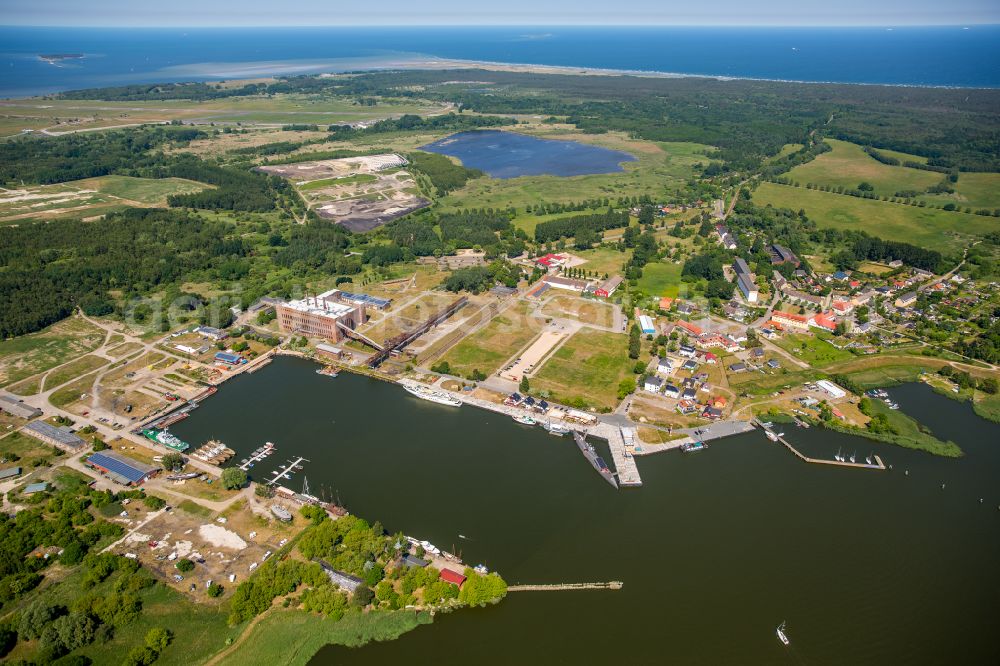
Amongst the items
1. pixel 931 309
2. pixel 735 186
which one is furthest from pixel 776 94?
pixel 931 309

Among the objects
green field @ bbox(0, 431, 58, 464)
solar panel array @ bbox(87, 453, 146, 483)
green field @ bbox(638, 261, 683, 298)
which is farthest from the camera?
green field @ bbox(638, 261, 683, 298)

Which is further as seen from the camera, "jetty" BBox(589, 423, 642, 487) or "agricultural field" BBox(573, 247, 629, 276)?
"agricultural field" BBox(573, 247, 629, 276)

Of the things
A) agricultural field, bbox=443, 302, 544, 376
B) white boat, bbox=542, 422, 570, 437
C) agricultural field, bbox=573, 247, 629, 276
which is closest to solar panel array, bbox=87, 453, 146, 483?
agricultural field, bbox=443, 302, 544, 376

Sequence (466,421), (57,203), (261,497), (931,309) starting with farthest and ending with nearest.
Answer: (57,203) → (931,309) → (466,421) → (261,497)

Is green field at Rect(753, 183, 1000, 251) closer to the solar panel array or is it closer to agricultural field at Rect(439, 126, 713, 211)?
agricultural field at Rect(439, 126, 713, 211)

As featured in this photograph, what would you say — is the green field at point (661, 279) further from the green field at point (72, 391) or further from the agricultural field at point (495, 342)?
the green field at point (72, 391)

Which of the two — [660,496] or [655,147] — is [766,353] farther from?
[655,147]
